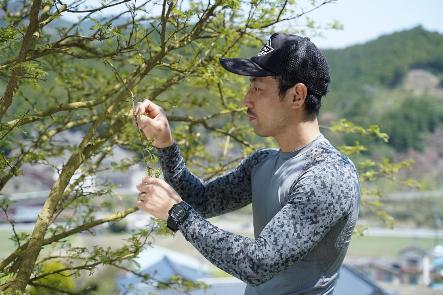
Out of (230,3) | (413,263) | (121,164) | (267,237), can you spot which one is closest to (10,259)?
(121,164)

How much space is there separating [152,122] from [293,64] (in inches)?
16.9

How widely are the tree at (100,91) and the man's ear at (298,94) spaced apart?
0.39 m

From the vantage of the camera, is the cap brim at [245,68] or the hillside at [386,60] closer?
the cap brim at [245,68]

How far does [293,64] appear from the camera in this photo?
5.27ft

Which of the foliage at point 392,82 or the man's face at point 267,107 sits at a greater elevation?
the man's face at point 267,107

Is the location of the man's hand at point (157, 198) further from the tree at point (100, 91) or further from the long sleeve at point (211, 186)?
the long sleeve at point (211, 186)

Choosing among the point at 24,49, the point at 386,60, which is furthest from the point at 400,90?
the point at 24,49

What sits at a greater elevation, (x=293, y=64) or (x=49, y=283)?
(x=293, y=64)

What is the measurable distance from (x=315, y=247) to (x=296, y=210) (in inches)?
5.7

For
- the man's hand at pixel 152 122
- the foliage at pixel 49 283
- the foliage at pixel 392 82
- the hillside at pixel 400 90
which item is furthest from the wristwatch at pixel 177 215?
the foliage at pixel 392 82

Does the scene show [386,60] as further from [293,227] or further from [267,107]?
[293,227]

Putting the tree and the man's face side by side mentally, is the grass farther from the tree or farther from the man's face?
the man's face

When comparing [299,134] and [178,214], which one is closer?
[178,214]

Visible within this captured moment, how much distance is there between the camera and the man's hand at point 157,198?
1.53 m
